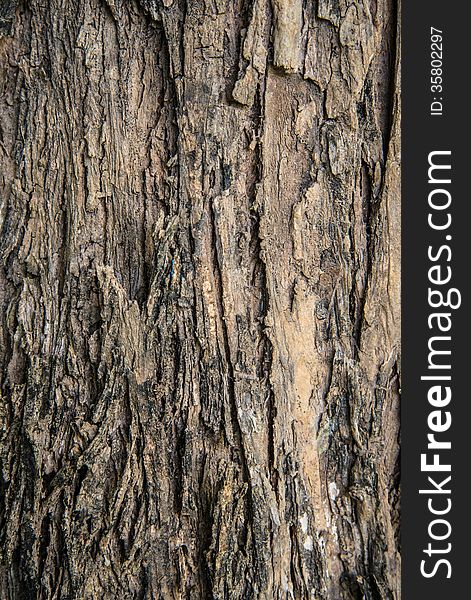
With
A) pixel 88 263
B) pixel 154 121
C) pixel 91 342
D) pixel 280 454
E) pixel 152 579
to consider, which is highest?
pixel 154 121

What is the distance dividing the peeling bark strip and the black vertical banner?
0.13 feet

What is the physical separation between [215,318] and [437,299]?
17.2 inches

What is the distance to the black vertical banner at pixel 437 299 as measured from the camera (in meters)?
1.23

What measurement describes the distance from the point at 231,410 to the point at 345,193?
46 cm

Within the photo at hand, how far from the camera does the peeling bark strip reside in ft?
3.86

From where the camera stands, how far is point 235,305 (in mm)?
1190

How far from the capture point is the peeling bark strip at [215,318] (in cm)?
118

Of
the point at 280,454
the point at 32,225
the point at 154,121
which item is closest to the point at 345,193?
the point at 154,121

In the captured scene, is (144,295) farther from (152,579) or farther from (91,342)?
(152,579)

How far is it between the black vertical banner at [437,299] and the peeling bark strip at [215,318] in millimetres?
40

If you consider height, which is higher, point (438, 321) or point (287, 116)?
point (287, 116)

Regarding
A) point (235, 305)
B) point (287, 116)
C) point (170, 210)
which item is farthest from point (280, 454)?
point (287, 116)

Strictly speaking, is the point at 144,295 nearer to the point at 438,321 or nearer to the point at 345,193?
the point at 345,193

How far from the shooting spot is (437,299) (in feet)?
4.09
